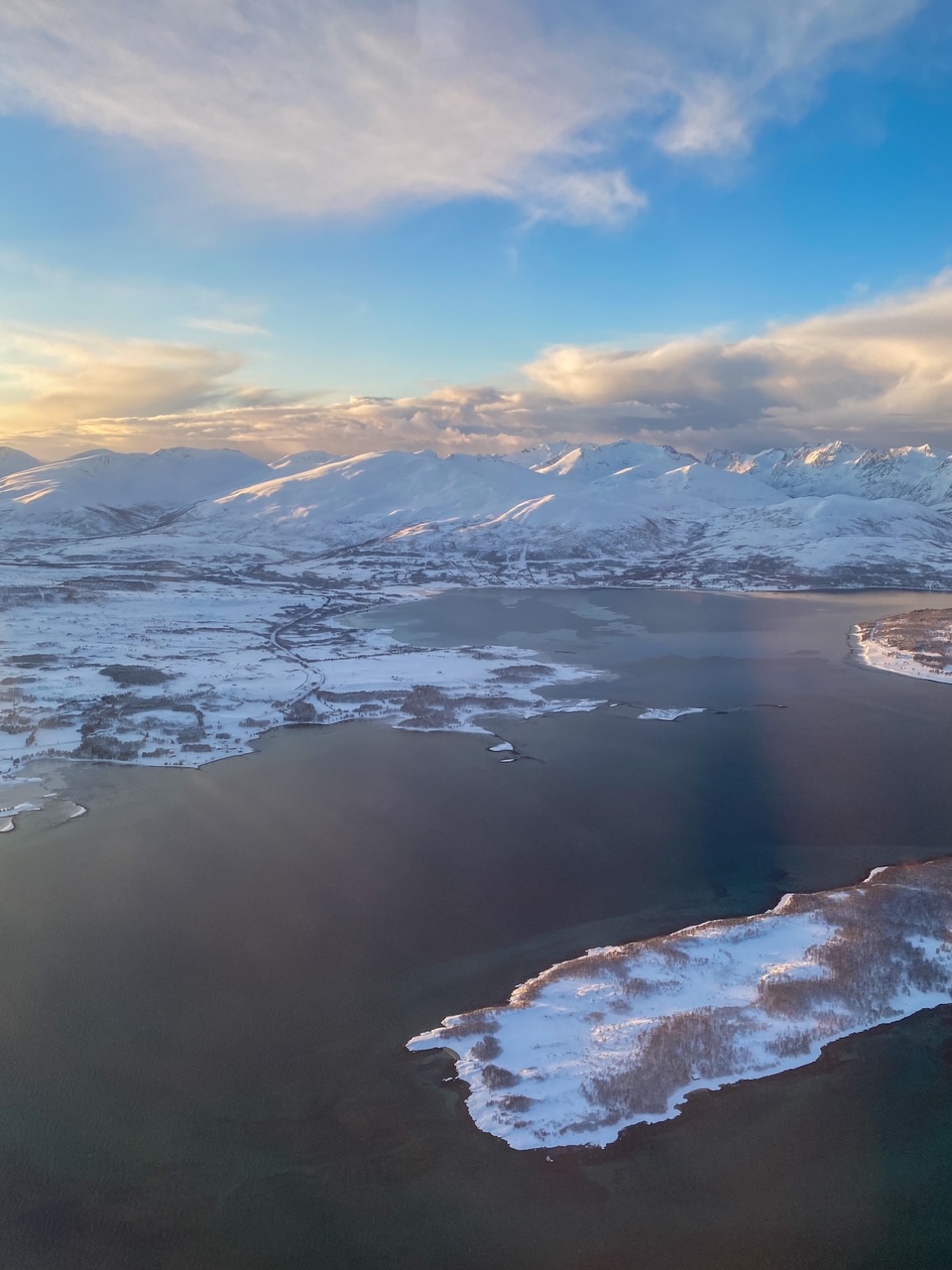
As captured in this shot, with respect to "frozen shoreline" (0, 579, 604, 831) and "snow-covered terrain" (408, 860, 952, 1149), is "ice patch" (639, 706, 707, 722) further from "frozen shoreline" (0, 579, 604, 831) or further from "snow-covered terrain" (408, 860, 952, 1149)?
"snow-covered terrain" (408, 860, 952, 1149)

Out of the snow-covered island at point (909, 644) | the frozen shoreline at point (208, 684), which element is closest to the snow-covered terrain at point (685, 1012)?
the frozen shoreline at point (208, 684)

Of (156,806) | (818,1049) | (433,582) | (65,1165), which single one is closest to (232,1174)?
(65,1165)

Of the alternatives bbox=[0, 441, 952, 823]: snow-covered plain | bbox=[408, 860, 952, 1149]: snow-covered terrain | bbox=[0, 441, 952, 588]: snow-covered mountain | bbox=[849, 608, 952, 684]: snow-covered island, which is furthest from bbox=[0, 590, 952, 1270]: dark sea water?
bbox=[0, 441, 952, 588]: snow-covered mountain

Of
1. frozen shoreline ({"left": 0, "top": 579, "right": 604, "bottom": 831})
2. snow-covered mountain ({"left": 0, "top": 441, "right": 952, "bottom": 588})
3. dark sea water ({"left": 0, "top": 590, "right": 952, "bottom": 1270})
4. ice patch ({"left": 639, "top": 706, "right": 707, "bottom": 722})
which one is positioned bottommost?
dark sea water ({"left": 0, "top": 590, "right": 952, "bottom": 1270})

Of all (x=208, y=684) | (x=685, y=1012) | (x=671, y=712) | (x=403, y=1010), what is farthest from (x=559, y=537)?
(x=403, y=1010)

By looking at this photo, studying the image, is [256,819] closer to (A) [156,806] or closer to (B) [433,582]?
(A) [156,806]

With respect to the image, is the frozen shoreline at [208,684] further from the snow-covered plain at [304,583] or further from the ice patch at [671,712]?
the ice patch at [671,712]
